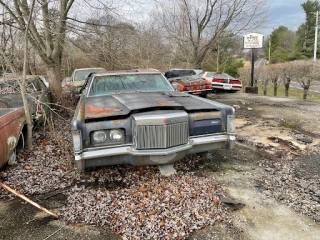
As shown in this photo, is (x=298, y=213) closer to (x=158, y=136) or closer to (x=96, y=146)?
(x=158, y=136)

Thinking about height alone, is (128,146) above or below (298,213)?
Answer: above

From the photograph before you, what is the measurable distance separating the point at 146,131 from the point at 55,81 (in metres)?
5.71

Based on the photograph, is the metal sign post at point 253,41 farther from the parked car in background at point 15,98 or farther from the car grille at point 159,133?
the car grille at point 159,133

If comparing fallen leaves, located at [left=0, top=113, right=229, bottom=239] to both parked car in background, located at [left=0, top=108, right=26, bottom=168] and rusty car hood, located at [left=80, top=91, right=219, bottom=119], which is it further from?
rusty car hood, located at [left=80, top=91, right=219, bottom=119]

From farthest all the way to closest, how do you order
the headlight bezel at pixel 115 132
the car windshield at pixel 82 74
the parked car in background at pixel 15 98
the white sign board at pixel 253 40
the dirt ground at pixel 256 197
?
the white sign board at pixel 253 40 < the car windshield at pixel 82 74 < the parked car in background at pixel 15 98 < the headlight bezel at pixel 115 132 < the dirt ground at pixel 256 197

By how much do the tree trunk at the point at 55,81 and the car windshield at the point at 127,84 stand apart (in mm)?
3227

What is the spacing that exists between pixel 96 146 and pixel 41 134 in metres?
3.21

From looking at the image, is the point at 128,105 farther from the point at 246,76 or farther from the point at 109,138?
the point at 246,76

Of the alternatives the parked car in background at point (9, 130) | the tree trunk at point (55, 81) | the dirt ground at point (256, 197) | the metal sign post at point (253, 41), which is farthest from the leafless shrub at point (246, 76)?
the parked car in background at point (9, 130)

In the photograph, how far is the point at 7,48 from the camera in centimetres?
636

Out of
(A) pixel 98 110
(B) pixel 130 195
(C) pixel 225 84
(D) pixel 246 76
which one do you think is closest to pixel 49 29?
(A) pixel 98 110

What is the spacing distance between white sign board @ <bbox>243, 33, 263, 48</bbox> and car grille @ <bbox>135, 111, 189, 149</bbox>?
13.0 metres

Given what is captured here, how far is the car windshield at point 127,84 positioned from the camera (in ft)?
15.5

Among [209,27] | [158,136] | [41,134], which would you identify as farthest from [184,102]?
[209,27]
